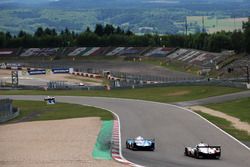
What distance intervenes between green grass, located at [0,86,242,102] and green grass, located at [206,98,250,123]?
9.61m

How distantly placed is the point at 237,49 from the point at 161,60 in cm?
2725

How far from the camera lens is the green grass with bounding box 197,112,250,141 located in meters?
48.8

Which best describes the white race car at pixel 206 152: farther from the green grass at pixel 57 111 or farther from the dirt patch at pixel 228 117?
the green grass at pixel 57 111

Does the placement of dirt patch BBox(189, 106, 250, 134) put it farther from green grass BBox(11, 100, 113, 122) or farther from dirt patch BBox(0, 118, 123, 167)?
dirt patch BBox(0, 118, 123, 167)

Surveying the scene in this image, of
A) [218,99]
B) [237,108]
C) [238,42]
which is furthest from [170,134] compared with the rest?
[238,42]

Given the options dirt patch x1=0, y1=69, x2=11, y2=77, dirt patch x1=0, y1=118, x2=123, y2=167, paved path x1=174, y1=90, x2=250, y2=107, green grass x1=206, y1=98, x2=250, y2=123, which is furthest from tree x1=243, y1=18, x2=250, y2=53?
dirt patch x1=0, y1=118, x2=123, y2=167

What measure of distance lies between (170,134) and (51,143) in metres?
9.44

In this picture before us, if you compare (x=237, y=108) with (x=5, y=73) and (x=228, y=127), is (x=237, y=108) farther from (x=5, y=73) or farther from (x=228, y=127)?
(x=5, y=73)

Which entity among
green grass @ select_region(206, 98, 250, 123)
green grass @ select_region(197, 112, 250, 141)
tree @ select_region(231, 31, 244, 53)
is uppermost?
tree @ select_region(231, 31, 244, 53)

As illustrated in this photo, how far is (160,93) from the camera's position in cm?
9544

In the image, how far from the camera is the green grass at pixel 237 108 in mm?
63447

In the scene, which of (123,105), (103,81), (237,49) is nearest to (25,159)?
(123,105)

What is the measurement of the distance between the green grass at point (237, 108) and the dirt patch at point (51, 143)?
538 inches

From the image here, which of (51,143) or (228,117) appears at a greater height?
(51,143)
